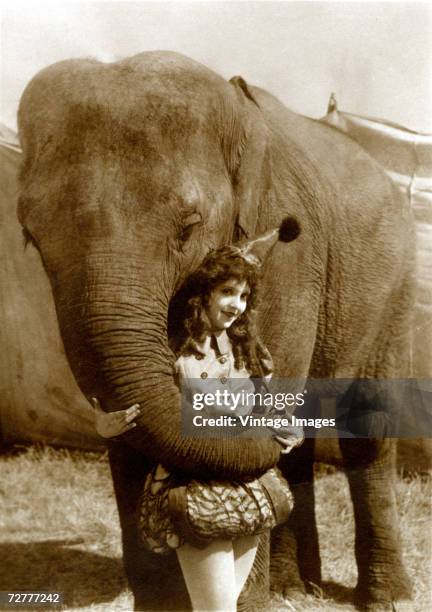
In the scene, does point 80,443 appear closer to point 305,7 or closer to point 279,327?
point 279,327

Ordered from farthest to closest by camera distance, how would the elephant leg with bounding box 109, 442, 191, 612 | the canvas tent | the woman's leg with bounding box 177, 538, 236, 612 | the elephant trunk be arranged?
the canvas tent, the elephant leg with bounding box 109, 442, 191, 612, the woman's leg with bounding box 177, 538, 236, 612, the elephant trunk

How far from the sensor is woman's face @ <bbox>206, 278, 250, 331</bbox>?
190 cm

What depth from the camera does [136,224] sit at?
5.81 feet

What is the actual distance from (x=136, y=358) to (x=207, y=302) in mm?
228

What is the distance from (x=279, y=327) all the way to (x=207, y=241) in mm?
258

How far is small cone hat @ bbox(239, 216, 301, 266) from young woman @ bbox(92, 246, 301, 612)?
0.8 inches

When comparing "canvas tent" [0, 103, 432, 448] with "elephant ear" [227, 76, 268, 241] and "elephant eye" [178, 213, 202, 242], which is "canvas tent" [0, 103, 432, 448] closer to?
"elephant ear" [227, 76, 268, 241]

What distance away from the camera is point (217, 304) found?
190cm

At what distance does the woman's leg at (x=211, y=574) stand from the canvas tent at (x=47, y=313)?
630 millimetres

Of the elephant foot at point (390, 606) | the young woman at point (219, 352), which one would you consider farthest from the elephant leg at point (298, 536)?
the young woman at point (219, 352)

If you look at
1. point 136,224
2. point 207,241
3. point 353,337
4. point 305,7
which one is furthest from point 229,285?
point 305,7

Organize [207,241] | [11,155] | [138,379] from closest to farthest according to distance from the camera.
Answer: [138,379], [207,241], [11,155]

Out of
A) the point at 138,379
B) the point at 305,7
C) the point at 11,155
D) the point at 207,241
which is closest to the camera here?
the point at 138,379

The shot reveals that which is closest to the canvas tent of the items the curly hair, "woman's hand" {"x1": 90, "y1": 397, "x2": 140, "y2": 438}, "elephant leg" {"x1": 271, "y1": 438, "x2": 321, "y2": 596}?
"elephant leg" {"x1": 271, "y1": 438, "x2": 321, "y2": 596}
